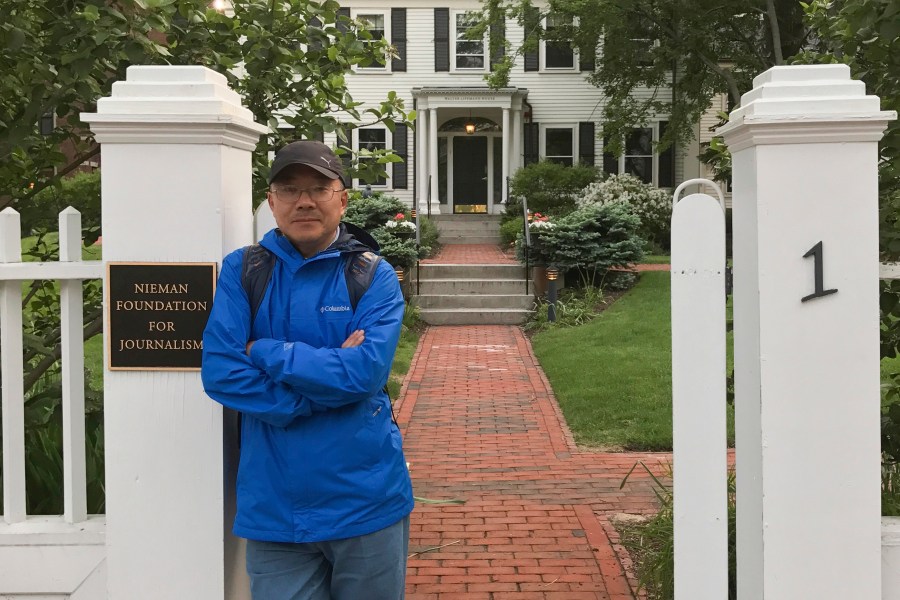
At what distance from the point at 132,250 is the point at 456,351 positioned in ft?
29.6

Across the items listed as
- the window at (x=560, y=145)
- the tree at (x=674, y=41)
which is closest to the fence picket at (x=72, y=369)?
the tree at (x=674, y=41)

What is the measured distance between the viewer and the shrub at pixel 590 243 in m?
14.2

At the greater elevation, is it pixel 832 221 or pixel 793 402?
pixel 832 221

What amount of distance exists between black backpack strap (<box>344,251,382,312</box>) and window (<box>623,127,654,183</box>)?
2402cm

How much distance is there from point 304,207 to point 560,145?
24107 millimetres

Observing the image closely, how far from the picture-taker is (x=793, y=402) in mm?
2529

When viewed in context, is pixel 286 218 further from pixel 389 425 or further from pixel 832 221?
pixel 832 221

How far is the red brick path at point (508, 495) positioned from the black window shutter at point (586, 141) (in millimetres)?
16838

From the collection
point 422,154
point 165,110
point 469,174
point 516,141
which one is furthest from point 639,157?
point 165,110

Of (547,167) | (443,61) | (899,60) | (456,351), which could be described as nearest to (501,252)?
(547,167)

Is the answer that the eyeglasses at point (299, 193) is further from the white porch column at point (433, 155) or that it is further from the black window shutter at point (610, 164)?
the black window shutter at point (610, 164)

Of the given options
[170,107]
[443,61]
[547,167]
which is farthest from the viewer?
[443,61]

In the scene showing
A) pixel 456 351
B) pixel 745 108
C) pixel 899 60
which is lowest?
pixel 456 351

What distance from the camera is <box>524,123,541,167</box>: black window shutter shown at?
2559cm
